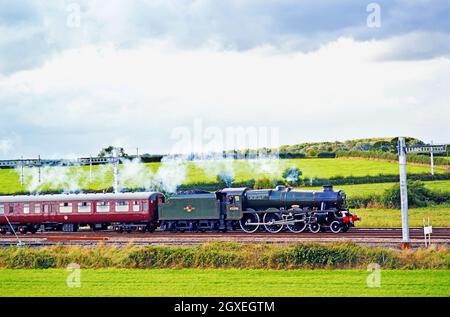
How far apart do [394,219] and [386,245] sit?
48.5ft

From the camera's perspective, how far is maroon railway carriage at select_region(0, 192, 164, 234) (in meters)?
40.2

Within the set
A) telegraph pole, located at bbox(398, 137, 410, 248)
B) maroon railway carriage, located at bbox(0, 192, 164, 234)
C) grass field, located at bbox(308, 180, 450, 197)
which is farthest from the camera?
grass field, located at bbox(308, 180, 450, 197)

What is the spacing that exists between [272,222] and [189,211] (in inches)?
207

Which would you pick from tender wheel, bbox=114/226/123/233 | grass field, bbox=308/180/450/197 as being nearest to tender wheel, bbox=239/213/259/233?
tender wheel, bbox=114/226/123/233

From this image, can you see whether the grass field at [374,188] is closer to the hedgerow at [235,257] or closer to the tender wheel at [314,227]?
the tender wheel at [314,227]

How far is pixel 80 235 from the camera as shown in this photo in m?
39.8

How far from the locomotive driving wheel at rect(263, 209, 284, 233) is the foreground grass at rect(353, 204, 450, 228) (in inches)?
263

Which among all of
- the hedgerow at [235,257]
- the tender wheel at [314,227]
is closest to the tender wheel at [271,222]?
the tender wheel at [314,227]

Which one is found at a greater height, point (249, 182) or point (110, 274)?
point (249, 182)

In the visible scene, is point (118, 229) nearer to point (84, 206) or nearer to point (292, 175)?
point (84, 206)

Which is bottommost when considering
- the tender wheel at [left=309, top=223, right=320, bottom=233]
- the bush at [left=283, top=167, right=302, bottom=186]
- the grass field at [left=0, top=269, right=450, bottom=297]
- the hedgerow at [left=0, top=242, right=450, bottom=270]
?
the grass field at [left=0, top=269, right=450, bottom=297]

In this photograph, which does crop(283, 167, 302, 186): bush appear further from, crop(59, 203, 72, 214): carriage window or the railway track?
crop(59, 203, 72, 214): carriage window
